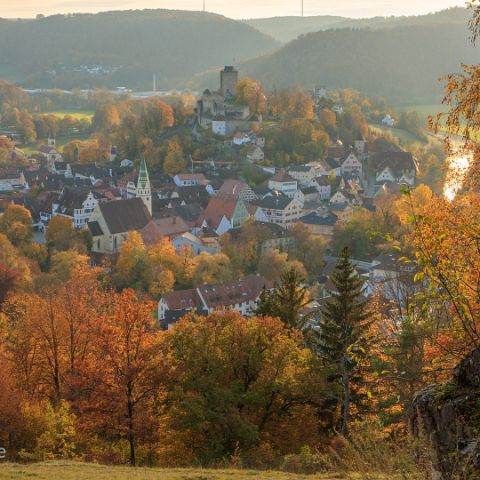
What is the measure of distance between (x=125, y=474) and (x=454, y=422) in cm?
631

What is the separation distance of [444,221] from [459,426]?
2.23 meters

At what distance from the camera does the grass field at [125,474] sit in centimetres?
1130

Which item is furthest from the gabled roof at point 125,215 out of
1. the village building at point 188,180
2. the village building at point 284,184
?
the village building at point 284,184

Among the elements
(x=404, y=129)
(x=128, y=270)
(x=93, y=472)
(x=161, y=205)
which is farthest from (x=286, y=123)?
(x=93, y=472)

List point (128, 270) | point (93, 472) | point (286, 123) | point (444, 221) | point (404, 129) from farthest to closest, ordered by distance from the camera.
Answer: point (404, 129), point (286, 123), point (128, 270), point (93, 472), point (444, 221)

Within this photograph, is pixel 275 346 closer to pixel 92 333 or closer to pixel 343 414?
pixel 343 414

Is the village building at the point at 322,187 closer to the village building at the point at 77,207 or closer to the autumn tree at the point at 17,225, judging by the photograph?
the village building at the point at 77,207

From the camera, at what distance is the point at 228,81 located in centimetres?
9294

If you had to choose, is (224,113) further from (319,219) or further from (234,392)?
(234,392)

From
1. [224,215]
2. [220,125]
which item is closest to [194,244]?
[224,215]

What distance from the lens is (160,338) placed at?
58.5 ft

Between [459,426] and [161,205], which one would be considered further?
[161,205]

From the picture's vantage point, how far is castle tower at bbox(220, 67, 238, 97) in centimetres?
9256

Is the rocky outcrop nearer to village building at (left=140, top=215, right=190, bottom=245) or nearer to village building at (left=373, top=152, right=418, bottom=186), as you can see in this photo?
village building at (left=140, top=215, right=190, bottom=245)
